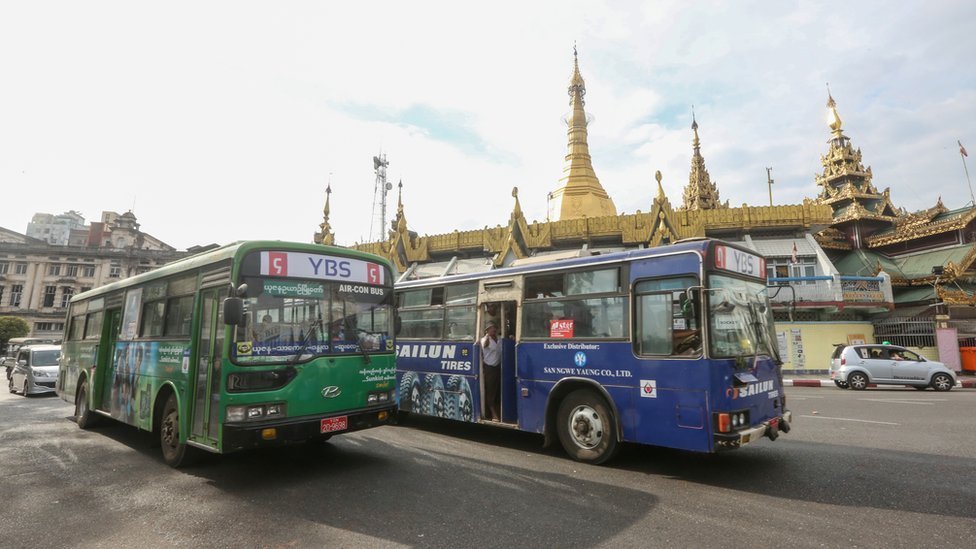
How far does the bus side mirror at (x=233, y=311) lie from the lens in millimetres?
5223

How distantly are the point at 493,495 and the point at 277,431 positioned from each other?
2484 millimetres

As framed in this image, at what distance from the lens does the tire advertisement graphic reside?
830 cm

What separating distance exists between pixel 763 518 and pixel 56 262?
78.3m

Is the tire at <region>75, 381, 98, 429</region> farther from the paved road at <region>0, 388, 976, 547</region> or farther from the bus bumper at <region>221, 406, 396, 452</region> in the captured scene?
the bus bumper at <region>221, 406, 396, 452</region>

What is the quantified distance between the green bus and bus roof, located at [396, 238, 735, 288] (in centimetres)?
196

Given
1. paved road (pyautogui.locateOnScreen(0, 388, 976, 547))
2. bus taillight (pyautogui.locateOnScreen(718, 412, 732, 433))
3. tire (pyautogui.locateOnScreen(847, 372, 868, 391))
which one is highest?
bus taillight (pyautogui.locateOnScreen(718, 412, 732, 433))

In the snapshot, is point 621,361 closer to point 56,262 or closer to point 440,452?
point 440,452

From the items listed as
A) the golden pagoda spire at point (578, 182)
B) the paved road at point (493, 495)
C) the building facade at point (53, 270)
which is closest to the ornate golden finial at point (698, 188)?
the golden pagoda spire at point (578, 182)

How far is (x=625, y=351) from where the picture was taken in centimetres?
631

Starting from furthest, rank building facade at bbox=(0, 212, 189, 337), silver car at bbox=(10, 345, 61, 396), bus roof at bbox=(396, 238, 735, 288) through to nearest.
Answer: building facade at bbox=(0, 212, 189, 337), silver car at bbox=(10, 345, 61, 396), bus roof at bbox=(396, 238, 735, 288)

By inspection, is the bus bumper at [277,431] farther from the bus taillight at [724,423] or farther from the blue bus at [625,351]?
the bus taillight at [724,423]

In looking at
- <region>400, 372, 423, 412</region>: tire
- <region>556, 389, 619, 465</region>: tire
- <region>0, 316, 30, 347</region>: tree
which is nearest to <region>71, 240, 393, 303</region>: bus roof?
<region>400, 372, 423, 412</region>: tire

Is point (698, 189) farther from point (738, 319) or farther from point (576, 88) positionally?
point (738, 319)

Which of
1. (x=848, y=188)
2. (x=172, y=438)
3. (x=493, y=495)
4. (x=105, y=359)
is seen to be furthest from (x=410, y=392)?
(x=848, y=188)
